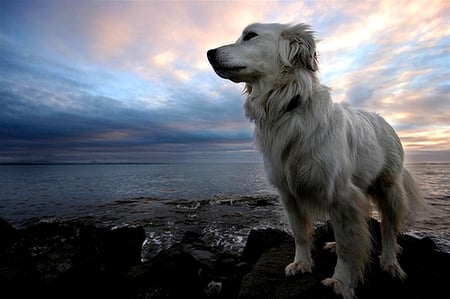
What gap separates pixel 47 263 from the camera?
18.1 feet

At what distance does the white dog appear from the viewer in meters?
3.19

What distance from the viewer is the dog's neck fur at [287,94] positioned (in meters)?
3.21

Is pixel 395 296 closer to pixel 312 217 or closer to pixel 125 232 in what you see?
pixel 312 217

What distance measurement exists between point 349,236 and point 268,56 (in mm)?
2440

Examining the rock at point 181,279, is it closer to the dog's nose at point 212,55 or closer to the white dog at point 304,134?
the white dog at point 304,134

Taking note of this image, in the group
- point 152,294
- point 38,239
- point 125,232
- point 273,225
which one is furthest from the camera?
point 273,225

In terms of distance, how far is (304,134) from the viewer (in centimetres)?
314

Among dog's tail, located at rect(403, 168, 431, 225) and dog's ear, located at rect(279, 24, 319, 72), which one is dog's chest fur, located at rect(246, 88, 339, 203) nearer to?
dog's ear, located at rect(279, 24, 319, 72)

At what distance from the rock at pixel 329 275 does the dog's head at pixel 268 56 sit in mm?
2671

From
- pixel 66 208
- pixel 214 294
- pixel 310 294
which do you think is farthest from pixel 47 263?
pixel 66 208

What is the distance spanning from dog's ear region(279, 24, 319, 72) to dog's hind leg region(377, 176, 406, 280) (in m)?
2.32

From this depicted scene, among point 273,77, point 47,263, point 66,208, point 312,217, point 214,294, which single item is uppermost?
point 273,77

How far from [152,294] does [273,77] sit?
4552 millimetres

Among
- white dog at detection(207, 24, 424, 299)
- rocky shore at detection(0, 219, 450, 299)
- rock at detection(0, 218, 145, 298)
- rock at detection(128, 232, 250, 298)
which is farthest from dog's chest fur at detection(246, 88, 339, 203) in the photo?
rock at detection(0, 218, 145, 298)
